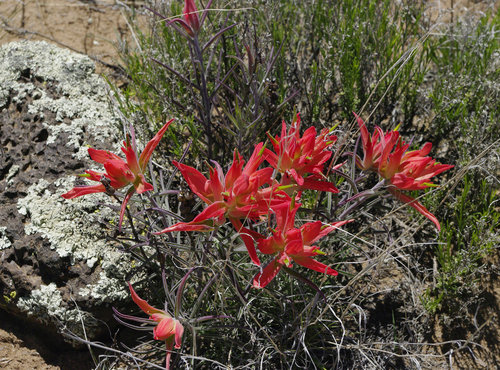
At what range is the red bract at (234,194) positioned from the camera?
130cm

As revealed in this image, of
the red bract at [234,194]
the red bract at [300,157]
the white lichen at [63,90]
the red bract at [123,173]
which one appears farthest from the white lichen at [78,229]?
the red bract at [300,157]

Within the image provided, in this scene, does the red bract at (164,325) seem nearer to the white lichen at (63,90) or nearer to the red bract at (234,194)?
the red bract at (234,194)

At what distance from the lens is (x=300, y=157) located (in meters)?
1.46

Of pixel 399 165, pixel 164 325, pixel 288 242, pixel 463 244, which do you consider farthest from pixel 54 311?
pixel 463 244

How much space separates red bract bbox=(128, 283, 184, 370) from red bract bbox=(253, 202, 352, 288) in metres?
0.27

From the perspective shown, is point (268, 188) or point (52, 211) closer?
point (268, 188)

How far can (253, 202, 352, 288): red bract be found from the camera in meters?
1.32

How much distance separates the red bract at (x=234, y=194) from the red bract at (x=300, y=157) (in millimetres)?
87

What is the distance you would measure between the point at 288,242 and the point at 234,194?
0.20m

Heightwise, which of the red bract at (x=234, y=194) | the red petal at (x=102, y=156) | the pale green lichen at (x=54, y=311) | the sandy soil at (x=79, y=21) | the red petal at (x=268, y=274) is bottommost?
the pale green lichen at (x=54, y=311)

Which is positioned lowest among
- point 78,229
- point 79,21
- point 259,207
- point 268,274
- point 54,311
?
point 54,311

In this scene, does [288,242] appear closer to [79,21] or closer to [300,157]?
[300,157]

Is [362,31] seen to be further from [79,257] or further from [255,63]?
[79,257]

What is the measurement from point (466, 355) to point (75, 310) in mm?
1616
